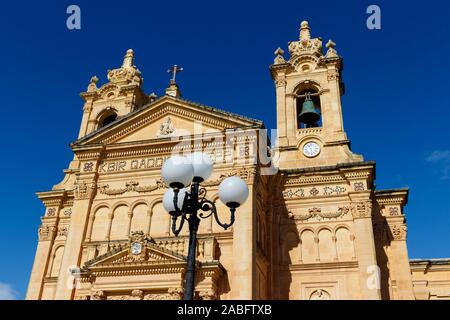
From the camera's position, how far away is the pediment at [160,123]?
87.0 ft

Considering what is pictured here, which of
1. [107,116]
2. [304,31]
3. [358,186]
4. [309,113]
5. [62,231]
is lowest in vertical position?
[62,231]

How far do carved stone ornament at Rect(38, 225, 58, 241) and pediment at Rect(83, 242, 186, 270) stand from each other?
1080 centimetres

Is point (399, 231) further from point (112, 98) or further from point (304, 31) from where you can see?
point (112, 98)

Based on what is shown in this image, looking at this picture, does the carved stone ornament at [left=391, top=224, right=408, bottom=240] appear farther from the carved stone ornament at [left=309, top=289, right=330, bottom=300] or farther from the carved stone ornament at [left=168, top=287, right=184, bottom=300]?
the carved stone ornament at [left=168, top=287, right=184, bottom=300]

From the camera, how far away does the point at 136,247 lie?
2208 cm

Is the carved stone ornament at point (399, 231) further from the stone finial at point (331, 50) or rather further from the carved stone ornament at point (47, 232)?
the carved stone ornament at point (47, 232)

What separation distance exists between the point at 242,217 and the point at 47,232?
1644 centimetres

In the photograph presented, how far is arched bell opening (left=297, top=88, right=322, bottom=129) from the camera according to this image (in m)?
30.2

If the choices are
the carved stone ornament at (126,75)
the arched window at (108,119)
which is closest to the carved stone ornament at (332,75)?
the carved stone ornament at (126,75)

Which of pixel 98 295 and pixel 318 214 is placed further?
pixel 318 214

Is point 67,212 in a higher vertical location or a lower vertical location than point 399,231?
higher

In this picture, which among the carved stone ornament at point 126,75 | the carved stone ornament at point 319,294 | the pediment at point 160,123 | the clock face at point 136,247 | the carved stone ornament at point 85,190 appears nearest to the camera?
the clock face at point 136,247

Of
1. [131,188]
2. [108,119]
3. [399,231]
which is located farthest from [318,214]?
[108,119]
